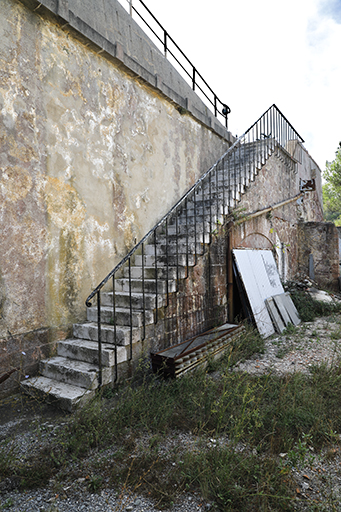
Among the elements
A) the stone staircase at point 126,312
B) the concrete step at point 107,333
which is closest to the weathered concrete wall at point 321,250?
the stone staircase at point 126,312

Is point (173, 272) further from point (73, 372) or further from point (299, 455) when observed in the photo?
point (299, 455)

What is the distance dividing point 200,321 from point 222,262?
128cm

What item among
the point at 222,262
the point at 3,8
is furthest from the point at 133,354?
the point at 3,8

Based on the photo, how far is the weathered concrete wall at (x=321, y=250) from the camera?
9797 millimetres

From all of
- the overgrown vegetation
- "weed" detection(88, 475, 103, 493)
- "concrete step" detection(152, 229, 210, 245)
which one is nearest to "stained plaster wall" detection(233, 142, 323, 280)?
"concrete step" detection(152, 229, 210, 245)

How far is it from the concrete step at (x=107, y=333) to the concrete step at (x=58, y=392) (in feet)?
2.07

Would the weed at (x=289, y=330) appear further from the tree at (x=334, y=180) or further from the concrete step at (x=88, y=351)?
the tree at (x=334, y=180)

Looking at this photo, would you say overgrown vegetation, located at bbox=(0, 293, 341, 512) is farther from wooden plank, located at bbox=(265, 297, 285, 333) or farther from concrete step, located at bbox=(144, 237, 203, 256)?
wooden plank, located at bbox=(265, 297, 285, 333)

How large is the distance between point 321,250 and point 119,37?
27.9ft

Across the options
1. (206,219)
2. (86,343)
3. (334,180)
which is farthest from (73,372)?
(334,180)

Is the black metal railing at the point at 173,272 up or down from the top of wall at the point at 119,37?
down

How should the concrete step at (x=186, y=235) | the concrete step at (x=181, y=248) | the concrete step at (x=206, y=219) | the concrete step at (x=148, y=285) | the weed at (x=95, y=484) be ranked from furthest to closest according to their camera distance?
the concrete step at (x=206, y=219), the concrete step at (x=186, y=235), the concrete step at (x=181, y=248), the concrete step at (x=148, y=285), the weed at (x=95, y=484)

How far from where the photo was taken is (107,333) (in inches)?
145

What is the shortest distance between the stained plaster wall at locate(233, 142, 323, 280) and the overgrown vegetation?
3504 mm
